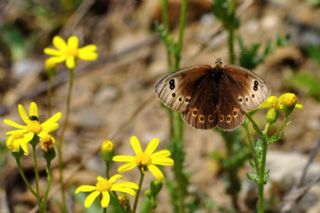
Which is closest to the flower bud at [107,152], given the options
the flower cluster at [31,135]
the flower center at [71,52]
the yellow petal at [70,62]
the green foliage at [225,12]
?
the flower cluster at [31,135]

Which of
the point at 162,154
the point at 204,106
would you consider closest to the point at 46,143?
the point at 162,154

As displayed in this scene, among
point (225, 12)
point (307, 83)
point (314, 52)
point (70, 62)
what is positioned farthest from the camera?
point (314, 52)

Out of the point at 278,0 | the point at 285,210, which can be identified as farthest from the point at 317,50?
the point at 285,210

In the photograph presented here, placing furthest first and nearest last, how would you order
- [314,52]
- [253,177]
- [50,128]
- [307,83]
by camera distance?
[314,52] → [307,83] → [50,128] → [253,177]

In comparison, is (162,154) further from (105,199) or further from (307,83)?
(307,83)

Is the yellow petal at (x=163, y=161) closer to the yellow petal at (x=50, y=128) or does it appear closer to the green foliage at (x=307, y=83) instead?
the yellow petal at (x=50, y=128)

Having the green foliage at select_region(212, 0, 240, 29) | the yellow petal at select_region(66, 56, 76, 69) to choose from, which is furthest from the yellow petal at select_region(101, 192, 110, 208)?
the green foliage at select_region(212, 0, 240, 29)
